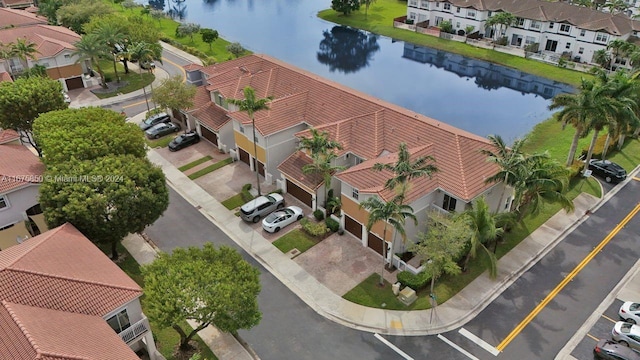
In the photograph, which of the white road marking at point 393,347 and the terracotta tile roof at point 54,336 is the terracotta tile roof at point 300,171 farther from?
the terracotta tile roof at point 54,336

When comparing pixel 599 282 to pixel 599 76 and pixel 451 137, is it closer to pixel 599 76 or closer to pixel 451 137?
pixel 451 137

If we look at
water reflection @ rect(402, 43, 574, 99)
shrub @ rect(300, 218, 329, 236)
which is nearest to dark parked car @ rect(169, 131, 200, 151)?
shrub @ rect(300, 218, 329, 236)

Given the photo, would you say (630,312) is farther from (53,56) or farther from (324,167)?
(53,56)

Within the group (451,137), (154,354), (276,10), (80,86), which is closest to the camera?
(154,354)

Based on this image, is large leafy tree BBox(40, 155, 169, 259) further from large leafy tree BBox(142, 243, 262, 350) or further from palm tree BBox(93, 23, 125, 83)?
palm tree BBox(93, 23, 125, 83)

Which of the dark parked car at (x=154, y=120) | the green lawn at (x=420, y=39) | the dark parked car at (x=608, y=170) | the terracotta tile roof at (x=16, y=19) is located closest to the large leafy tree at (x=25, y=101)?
the dark parked car at (x=154, y=120)

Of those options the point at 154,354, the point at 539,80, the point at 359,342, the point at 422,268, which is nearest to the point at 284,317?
the point at 359,342

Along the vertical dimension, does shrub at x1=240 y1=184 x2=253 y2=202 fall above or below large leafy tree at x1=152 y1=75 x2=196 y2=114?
below
